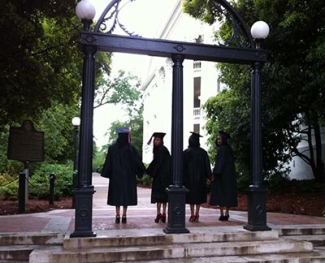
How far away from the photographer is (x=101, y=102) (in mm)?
41719

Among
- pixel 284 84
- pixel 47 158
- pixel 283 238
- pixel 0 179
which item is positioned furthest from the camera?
pixel 47 158

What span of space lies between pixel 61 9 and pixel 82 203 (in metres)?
6.59

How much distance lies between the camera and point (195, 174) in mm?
8281

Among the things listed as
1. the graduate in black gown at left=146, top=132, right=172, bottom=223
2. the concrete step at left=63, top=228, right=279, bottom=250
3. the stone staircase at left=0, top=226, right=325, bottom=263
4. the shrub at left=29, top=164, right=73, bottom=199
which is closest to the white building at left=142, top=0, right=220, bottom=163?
the shrub at left=29, top=164, right=73, bottom=199

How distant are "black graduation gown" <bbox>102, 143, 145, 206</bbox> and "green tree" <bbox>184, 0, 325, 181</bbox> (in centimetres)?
499

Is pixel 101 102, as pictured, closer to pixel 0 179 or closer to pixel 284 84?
pixel 0 179

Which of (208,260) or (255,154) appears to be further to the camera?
(255,154)

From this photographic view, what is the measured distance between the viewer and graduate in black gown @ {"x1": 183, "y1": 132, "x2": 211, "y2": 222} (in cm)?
817

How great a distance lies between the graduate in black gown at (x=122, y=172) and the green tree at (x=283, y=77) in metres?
4.95

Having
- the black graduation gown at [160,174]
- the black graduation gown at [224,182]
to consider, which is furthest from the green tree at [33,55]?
the black graduation gown at [224,182]

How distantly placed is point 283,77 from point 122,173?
19.9ft

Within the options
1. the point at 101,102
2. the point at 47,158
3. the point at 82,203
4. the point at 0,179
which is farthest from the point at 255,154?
the point at 101,102

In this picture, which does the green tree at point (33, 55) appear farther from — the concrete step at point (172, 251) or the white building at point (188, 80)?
the white building at point (188, 80)

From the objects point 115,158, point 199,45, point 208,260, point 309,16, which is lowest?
point 208,260
